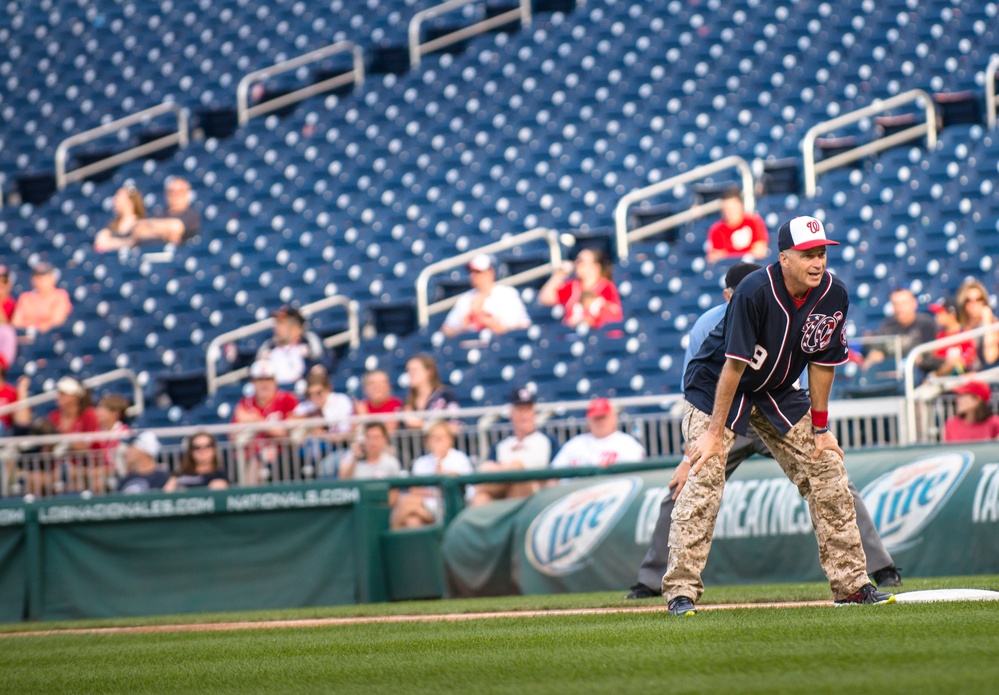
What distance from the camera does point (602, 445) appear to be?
37.8 ft

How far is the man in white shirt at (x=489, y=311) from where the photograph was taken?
15.3m

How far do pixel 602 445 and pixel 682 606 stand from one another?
4.87m

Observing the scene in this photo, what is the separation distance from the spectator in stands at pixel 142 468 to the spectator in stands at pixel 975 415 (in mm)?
6663

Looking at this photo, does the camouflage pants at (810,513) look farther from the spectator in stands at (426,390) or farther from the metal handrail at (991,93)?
the metal handrail at (991,93)

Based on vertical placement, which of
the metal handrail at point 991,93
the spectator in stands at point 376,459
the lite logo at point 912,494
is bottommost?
the lite logo at point 912,494

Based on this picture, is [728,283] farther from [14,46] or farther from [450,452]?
[14,46]

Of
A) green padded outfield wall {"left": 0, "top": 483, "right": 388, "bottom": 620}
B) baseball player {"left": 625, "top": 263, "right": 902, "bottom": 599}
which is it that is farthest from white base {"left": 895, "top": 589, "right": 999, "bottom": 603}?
green padded outfield wall {"left": 0, "top": 483, "right": 388, "bottom": 620}

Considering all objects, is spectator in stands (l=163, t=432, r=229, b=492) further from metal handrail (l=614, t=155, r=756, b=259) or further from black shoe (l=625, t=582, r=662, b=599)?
metal handrail (l=614, t=155, r=756, b=259)

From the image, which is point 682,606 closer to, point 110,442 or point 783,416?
point 783,416

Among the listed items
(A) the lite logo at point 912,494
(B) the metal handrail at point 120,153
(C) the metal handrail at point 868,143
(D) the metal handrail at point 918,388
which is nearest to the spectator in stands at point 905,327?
(D) the metal handrail at point 918,388

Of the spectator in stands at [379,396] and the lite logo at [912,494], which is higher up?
the spectator in stands at [379,396]

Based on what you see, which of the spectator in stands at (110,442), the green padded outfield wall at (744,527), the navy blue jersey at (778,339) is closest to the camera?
the navy blue jersey at (778,339)

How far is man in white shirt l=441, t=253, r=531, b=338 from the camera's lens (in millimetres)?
15273

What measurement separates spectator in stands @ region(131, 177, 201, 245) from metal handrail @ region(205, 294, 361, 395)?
2.55m
